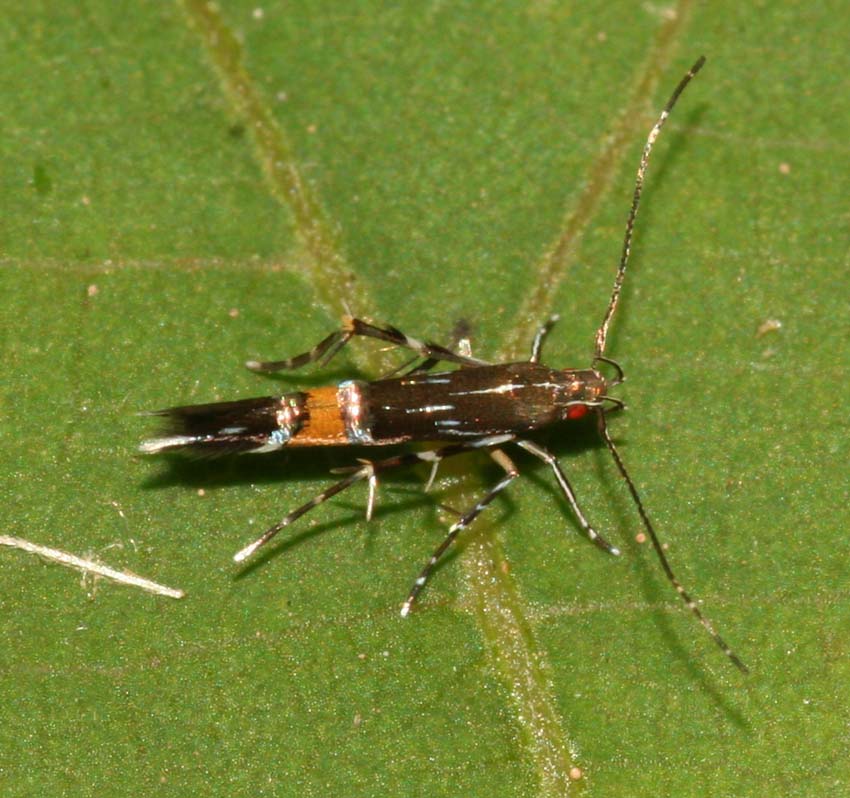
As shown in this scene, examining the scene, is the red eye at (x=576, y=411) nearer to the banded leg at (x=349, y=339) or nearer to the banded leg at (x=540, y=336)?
the banded leg at (x=540, y=336)

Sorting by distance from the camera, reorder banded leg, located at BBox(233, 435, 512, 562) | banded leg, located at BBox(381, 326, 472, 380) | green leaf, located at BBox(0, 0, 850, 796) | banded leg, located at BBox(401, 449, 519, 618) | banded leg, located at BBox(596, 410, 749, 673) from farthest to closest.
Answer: banded leg, located at BBox(381, 326, 472, 380), banded leg, located at BBox(233, 435, 512, 562), banded leg, located at BBox(401, 449, 519, 618), banded leg, located at BBox(596, 410, 749, 673), green leaf, located at BBox(0, 0, 850, 796)

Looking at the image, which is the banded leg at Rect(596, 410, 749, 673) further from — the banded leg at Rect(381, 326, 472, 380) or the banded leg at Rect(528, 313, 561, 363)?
the banded leg at Rect(381, 326, 472, 380)

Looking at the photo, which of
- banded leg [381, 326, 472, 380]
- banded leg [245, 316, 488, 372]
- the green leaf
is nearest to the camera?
the green leaf

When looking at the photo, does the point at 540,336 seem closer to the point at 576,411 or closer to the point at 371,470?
the point at 576,411

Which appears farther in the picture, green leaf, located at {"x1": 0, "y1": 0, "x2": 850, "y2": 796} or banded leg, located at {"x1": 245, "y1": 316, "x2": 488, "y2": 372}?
banded leg, located at {"x1": 245, "y1": 316, "x2": 488, "y2": 372}

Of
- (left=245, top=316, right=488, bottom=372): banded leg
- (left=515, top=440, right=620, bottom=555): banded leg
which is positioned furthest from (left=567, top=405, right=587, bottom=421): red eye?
(left=245, top=316, right=488, bottom=372): banded leg

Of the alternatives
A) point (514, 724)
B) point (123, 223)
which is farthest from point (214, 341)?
point (514, 724)

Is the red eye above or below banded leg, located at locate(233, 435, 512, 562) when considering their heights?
above
